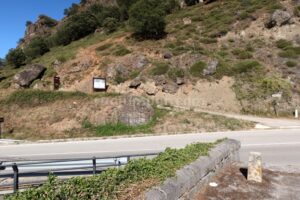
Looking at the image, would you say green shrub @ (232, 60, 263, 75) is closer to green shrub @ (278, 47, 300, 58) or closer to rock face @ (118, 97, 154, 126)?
green shrub @ (278, 47, 300, 58)

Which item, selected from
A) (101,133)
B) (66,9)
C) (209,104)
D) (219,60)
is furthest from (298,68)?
(66,9)

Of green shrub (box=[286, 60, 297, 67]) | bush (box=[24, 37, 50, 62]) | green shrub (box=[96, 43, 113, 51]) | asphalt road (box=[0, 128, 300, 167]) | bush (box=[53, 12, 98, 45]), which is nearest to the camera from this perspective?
asphalt road (box=[0, 128, 300, 167])

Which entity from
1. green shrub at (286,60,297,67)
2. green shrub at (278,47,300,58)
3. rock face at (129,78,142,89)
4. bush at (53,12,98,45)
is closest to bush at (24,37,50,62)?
bush at (53,12,98,45)

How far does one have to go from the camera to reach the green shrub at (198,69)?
34.6m

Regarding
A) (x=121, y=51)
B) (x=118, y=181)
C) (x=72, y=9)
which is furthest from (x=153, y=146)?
(x=72, y=9)

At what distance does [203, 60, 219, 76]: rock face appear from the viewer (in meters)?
34.4

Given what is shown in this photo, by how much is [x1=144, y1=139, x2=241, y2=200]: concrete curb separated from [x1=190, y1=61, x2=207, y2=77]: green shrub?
25.2 m

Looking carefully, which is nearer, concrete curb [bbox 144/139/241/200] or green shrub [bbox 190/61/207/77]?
concrete curb [bbox 144/139/241/200]

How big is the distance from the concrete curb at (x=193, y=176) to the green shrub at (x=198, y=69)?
25208 mm

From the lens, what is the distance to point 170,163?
695cm

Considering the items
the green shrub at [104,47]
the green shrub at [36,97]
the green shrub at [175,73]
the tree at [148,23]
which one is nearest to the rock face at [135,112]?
the green shrub at [36,97]

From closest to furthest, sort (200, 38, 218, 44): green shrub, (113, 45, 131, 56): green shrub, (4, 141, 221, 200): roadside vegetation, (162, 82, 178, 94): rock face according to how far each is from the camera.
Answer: (4, 141, 221, 200): roadside vegetation, (162, 82, 178, 94): rock face, (113, 45, 131, 56): green shrub, (200, 38, 218, 44): green shrub

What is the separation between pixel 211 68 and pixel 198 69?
123 centimetres

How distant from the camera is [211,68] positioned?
34.8 meters
